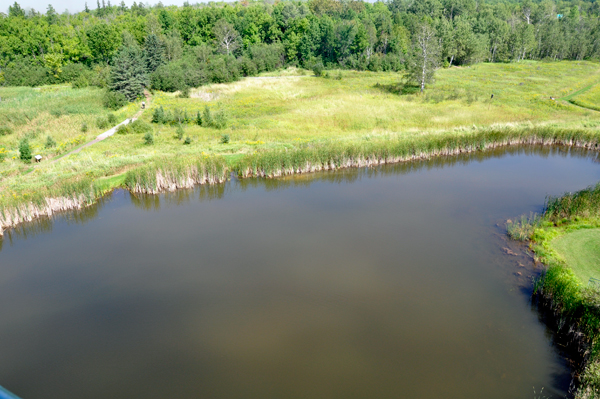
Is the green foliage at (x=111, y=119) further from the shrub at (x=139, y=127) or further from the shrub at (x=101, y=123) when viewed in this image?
the shrub at (x=139, y=127)

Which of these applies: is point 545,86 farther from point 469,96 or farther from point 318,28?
point 318,28

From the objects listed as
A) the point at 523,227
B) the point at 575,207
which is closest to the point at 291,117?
the point at 523,227

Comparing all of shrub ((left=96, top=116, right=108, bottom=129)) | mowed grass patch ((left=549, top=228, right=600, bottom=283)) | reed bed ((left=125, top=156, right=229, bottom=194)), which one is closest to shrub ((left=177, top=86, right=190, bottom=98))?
shrub ((left=96, top=116, right=108, bottom=129))

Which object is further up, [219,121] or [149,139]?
[219,121]

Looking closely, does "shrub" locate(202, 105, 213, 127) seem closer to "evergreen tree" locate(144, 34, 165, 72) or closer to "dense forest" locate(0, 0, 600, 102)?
"dense forest" locate(0, 0, 600, 102)

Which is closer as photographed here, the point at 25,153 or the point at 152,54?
the point at 25,153

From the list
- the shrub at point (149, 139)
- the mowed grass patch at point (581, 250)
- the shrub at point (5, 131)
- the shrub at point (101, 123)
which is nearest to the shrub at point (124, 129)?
the shrub at point (101, 123)

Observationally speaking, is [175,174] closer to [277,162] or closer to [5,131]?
[277,162]
